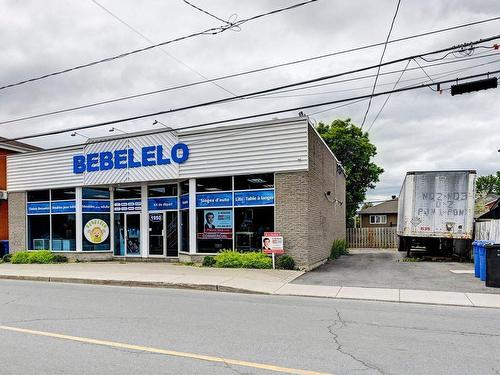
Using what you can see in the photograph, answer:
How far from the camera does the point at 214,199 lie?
57.7ft

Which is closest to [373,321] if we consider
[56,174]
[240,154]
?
[240,154]

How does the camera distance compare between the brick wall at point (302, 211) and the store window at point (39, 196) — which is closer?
the brick wall at point (302, 211)

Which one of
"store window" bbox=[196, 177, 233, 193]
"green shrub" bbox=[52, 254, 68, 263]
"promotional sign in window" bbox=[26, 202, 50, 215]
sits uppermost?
"store window" bbox=[196, 177, 233, 193]

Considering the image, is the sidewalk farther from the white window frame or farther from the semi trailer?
the white window frame

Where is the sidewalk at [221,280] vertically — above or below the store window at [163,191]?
below

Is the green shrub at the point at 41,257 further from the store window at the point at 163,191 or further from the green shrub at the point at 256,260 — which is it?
the green shrub at the point at 256,260

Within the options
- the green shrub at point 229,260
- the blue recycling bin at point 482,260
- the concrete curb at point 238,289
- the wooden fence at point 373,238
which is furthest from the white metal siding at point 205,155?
the wooden fence at point 373,238

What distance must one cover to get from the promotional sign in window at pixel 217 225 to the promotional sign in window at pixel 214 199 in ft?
0.87

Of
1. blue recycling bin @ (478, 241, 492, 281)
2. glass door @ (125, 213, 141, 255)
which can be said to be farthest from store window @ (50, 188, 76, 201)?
blue recycling bin @ (478, 241, 492, 281)

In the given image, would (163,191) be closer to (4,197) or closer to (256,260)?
(256,260)

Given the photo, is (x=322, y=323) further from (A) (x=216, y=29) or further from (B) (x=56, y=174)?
(B) (x=56, y=174)

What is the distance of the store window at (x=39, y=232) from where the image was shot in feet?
71.6

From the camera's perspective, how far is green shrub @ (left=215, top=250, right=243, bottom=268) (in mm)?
16141

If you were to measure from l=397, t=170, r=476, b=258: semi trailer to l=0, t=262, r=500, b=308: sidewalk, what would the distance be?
773 cm
